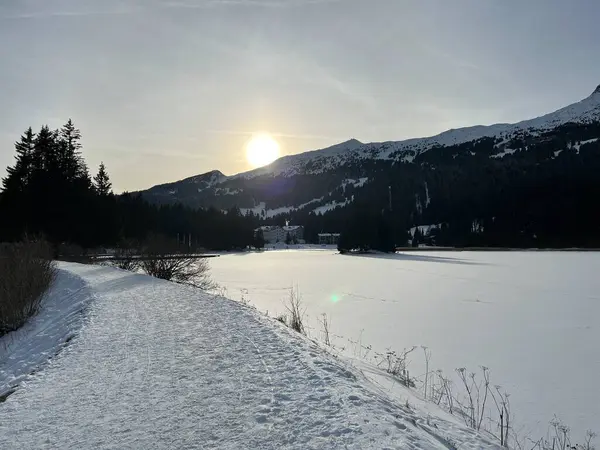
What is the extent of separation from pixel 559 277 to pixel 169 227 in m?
81.2

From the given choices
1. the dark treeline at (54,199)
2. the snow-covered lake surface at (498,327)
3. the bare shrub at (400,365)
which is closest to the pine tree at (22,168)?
the dark treeline at (54,199)

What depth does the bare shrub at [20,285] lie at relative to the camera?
11.8 m

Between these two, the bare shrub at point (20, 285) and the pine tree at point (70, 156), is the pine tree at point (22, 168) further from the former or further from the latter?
the bare shrub at point (20, 285)

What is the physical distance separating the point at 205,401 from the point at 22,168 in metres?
47.1

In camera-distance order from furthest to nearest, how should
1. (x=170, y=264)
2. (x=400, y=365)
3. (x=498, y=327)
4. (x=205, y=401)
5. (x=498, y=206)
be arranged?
(x=498, y=206), (x=170, y=264), (x=498, y=327), (x=400, y=365), (x=205, y=401)

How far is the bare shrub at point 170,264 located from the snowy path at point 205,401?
15443 mm

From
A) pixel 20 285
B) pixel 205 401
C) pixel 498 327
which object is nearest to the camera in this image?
pixel 205 401

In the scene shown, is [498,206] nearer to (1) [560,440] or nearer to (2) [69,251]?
(2) [69,251]

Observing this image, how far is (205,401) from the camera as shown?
184 inches

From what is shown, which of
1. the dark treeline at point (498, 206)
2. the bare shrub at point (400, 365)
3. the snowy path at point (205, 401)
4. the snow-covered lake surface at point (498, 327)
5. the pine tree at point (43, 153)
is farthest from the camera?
the dark treeline at point (498, 206)

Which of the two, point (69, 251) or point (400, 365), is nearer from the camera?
point (400, 365)

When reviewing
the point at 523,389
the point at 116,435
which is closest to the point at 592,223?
the point at 523,389

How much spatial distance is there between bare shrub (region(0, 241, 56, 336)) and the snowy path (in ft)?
18.1

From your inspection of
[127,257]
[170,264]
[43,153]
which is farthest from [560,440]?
[43,153]
